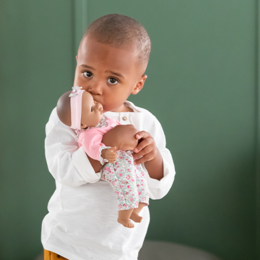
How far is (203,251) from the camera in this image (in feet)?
5.77

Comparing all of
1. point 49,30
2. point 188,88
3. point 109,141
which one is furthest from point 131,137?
point 49,30

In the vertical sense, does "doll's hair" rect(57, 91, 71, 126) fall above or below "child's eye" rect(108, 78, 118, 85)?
below

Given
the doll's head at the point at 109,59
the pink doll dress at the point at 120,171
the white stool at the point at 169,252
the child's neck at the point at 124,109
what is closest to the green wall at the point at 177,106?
the white stool at the point at 169,252

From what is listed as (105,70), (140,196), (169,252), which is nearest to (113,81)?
(105,70)

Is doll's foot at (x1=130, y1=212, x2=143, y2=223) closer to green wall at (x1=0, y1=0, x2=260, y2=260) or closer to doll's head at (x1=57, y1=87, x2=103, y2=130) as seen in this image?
doll's head at (x1=57, y1=87, x2=103, y2=130)

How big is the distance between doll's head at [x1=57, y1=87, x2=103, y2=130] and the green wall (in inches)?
38.9

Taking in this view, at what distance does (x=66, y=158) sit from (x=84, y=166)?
0.30 ft

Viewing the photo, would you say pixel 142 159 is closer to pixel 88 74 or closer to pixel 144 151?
pixel 144 151

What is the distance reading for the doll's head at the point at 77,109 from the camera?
2.74 ft

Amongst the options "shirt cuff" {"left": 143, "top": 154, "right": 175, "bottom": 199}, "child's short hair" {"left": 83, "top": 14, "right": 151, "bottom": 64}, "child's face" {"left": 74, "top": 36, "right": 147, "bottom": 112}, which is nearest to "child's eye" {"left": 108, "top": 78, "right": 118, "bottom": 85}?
"child's face" {"left": 74, "top": 36, "right": 147, "bottom": 112}

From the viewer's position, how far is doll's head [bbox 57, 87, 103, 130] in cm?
83

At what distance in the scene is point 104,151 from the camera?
0.85 metres

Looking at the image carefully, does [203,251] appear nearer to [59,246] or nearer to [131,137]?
[59,246]

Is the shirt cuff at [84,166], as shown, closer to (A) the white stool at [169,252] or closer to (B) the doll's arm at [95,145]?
(B) the doll's arm at [95,145]
